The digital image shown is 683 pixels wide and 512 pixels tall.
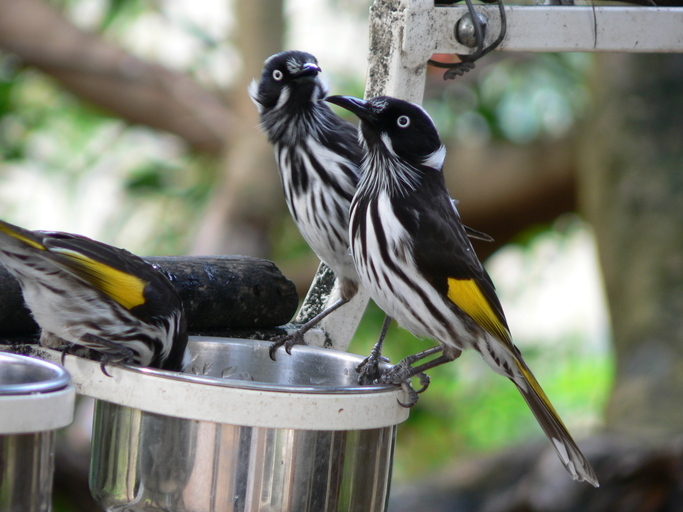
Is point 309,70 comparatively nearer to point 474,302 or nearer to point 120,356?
point 474,302

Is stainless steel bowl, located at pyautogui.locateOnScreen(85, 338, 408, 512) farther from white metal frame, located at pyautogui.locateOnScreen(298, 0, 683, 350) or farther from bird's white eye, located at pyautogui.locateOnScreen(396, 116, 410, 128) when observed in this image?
white metal frame, located at pyautogui.locateOnScreen(298, 0, 683, 350)

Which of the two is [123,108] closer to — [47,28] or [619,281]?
[47,28]

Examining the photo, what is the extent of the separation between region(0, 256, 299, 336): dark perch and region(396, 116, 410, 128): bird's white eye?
53 centimetres

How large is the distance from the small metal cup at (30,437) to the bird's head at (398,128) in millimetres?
819

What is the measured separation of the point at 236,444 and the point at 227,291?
708mm

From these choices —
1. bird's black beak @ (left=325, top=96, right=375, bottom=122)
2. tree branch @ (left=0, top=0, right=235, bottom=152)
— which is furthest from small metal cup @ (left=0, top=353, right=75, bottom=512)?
tree branch @ (left=0, top=0, right=235, bottom=152)

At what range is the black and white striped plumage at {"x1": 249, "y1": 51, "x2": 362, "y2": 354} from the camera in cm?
197

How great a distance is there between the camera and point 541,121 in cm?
593

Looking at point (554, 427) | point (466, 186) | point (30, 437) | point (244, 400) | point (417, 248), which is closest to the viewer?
point (30, 437)

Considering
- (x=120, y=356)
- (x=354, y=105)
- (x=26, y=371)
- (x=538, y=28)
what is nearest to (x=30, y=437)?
(x=26, y=371)

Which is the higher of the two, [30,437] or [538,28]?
[538,28]

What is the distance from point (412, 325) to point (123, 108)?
15.1 ft

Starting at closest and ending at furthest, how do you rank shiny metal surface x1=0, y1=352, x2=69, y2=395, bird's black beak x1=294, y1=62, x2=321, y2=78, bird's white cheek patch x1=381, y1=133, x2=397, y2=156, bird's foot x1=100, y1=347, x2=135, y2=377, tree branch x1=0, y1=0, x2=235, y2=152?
shiny metal surface x1=0, y1=352, x2=69, y2=395
bird's foot x1=100, y1=347, x2=135, y2=377
bird's white cheek patch x1=381, y1=133, x2=397, y2=156
bird's black beak x1=294, y1=62, x2=321, y2=78
tree branch x1=0, y1=0, x2=235, y2=152

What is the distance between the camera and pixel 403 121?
5.60 feet
